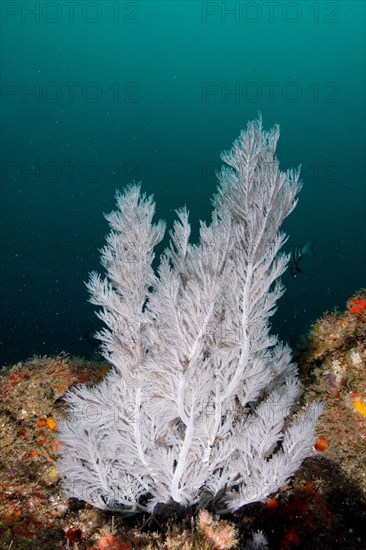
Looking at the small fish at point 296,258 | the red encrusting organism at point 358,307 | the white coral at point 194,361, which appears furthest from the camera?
the small fish at point 296,258

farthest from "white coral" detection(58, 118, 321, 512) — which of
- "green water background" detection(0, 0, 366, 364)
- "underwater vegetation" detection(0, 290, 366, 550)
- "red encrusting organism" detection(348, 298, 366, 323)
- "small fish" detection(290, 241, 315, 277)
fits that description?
"green water background" detection(0, 0, 366, 364)

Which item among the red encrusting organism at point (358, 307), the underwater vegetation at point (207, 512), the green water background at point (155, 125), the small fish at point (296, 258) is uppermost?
the green water background at point (155, 125)

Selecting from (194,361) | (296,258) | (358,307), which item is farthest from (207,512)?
(296,258)

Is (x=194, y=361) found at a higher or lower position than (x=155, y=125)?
lower

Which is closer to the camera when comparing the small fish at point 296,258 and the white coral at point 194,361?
the white coral at point 194,361

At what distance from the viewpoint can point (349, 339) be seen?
597 centimetres

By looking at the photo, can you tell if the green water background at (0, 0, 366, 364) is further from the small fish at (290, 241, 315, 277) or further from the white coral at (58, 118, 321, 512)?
the white coral at (58, 118, 321, 512)

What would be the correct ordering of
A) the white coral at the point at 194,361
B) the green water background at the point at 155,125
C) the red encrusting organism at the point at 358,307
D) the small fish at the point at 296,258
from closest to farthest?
1. the white coral at the point at 194,361
2. the red encrusting organism at the point at 358,307
3. the small fish at the point at 296,258
4. the green water background at the point at 155,125

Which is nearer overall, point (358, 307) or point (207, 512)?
point (207, 512)

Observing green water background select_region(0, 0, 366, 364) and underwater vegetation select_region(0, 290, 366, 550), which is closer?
underwater vegetation select_region(0, 290, 366, 550)

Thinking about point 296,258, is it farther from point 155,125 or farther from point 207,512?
point 155,125

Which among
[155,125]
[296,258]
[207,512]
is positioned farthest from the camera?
[155,125]

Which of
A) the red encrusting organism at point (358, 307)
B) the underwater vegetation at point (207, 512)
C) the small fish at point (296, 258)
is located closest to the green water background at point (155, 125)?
the small fish at point (296, 258)

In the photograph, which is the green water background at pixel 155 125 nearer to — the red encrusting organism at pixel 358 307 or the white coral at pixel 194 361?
the red encrusting organism at pixel 358 307
